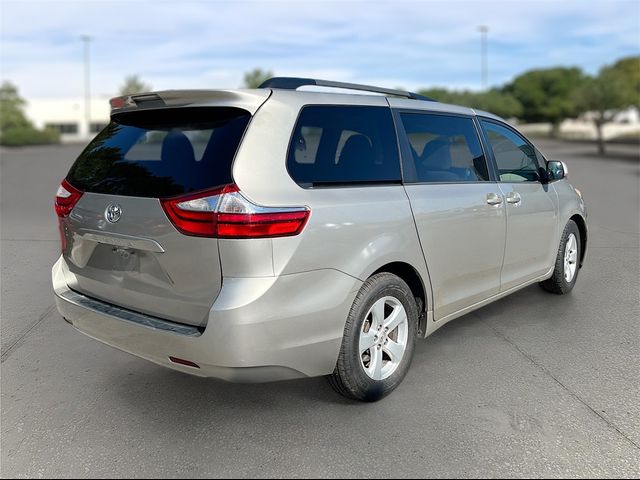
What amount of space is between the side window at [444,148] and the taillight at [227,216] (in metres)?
A: 1.26

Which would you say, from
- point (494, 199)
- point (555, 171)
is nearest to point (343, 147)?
point (494, 199)

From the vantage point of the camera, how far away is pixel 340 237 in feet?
10.1

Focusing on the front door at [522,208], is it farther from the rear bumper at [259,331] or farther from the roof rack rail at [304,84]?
the rear bumper at [259,331]

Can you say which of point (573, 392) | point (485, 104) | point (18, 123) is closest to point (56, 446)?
point (573, 392)

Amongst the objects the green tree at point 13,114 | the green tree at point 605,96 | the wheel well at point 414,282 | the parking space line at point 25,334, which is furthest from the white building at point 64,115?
the wheel well at point 414,282

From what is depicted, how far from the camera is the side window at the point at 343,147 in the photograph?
313cm

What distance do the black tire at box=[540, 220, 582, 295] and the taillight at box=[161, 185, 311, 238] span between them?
341 centimetres

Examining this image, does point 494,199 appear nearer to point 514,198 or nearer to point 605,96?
point 514,198

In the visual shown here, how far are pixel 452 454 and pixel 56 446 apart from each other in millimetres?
1994

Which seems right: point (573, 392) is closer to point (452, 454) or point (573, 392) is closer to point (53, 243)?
point (452, 454)

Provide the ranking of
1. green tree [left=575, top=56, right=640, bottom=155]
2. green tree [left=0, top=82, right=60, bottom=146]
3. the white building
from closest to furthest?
1. green tree [left=575, top=56, right=640, bottom=155]
2. green tree [left=0, top=82, right=60, bottom=146]
3. the white building

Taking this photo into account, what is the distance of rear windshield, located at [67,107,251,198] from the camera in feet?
9.57

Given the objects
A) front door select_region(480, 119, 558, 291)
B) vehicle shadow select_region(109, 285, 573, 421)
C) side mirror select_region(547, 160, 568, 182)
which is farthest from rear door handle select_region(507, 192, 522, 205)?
vehicle shadow select_region(109, 285, 573, 421)

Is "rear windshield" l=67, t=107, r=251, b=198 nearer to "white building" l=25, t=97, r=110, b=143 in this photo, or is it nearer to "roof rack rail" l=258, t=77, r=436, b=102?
"roof rack rail" l=258, t=77, r=436, b=102
